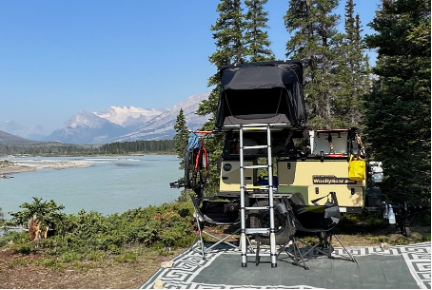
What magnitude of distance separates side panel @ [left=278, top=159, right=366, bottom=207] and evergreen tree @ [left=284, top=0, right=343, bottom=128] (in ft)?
29.8

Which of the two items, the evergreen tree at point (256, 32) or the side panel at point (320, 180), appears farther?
the evergreen tree at point (256, 32)

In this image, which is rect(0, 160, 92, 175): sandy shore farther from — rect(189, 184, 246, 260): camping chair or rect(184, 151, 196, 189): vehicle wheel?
rect(189, 184, 246, 260): camping chair

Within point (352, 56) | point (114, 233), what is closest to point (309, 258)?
point (114, 233)

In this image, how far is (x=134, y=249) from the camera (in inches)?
310

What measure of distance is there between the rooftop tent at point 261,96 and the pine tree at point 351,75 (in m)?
4.76

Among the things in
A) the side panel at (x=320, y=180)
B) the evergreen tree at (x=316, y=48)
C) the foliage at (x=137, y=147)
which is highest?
the evergreen tree at (x=316, y=48)

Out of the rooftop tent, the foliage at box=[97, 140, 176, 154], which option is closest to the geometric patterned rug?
the rooftop tent

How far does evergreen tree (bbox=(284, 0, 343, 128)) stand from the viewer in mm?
17438

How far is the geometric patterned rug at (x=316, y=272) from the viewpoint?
16.8 ft

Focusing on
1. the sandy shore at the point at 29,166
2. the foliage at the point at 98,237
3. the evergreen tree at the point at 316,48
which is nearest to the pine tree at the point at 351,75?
the evergreen tree at the point at 316,48

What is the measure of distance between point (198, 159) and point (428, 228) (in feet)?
16.3

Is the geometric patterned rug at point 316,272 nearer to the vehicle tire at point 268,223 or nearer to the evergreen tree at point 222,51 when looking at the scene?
the vehicle tire at point 268,223

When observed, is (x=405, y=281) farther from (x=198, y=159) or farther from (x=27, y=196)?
(x=27, y=196)

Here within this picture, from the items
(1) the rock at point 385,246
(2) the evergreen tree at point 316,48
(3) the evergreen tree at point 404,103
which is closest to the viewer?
(1) the rock at point 385,246
